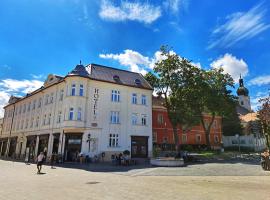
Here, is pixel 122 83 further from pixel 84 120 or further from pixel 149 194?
pixel 149 194

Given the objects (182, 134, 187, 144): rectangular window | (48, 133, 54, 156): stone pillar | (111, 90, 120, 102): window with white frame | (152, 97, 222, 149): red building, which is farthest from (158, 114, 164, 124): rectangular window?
(48, 133, 54, 156): stone pillar

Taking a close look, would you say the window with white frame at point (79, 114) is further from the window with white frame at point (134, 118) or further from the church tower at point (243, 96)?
the church tower at point (243, 96)

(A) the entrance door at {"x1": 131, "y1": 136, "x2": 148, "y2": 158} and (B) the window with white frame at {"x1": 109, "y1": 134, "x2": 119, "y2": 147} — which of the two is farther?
(A) the entrance door at {"x1": 131, "y1": 136, "x2": 148, "y2": 158}

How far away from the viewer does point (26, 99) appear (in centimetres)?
4694

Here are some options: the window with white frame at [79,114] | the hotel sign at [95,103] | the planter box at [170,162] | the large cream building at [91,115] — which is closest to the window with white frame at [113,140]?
the large cream building at [91,115]

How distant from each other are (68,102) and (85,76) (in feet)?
13.6

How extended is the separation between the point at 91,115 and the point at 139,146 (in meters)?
8.92

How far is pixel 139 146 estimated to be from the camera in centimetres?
3647

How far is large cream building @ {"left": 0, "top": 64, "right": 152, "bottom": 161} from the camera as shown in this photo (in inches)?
1254

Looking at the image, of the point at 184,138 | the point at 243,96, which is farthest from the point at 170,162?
the point at 243,96

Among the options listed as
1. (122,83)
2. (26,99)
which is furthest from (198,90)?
(26,99)

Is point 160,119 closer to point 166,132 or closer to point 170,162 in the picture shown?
point 166,132

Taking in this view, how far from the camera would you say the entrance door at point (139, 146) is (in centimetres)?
3581

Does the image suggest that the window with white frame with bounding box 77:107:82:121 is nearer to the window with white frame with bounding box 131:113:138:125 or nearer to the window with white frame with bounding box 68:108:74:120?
the window with white frame with bounding box 68:108:74:120
